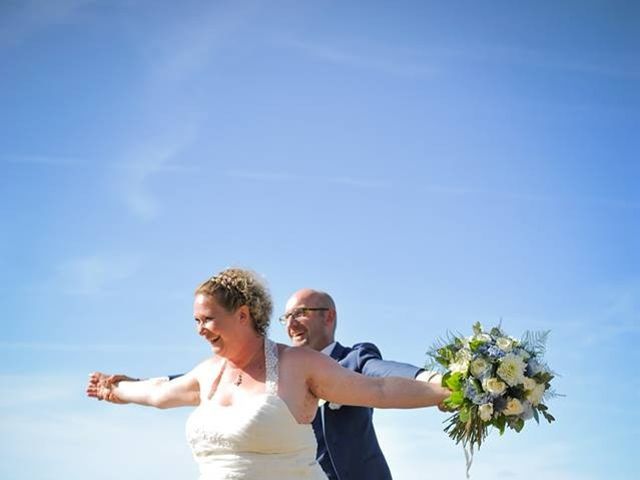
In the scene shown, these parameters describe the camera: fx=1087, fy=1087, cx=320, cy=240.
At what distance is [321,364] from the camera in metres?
7.89

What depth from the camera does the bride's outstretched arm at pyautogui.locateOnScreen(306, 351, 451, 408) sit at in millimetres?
7848

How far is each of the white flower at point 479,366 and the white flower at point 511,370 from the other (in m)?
0.10

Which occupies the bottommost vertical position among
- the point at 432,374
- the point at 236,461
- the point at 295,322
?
the point at 236,461

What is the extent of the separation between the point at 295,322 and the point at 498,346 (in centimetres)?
266

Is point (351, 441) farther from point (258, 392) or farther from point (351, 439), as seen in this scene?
point (258, 392)

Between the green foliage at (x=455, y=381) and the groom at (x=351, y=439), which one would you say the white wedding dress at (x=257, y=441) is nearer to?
Result: the green foliage at (x=455, y=381)

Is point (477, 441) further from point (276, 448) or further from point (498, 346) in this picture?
point (276, 448)

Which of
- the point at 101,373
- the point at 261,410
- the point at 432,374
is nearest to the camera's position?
the point at 261,410

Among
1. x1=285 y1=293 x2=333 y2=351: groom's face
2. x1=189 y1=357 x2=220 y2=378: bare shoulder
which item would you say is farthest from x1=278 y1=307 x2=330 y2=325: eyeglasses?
x1=189 y1=357 x2=220 y2=378: bare shoulder

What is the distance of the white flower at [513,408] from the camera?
7840 millimetres

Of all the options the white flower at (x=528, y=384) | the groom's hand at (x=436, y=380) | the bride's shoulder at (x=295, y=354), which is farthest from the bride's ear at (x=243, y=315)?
the white flower at (x=528, y=384)

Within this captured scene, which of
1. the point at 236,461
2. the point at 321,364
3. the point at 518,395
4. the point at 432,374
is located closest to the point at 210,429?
the point at 236,461

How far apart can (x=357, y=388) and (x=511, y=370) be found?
1.13 m

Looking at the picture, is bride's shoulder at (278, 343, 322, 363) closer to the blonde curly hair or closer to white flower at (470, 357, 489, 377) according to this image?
the blonde curly hair
